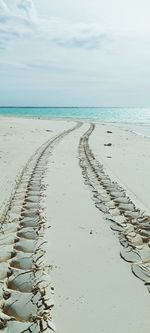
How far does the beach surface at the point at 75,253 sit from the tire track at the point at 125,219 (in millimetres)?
10

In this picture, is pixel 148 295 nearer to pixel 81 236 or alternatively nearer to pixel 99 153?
pixel 81 236

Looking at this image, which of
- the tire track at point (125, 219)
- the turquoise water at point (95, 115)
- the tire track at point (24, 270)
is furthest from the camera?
the turquoise water at point (95, 115)

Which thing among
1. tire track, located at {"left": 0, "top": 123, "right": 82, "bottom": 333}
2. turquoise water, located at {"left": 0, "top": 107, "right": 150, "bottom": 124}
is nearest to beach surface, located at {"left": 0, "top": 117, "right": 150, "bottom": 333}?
tire track, located at {"left": 0, "top": 123, "right": 82, "bottom": 333}

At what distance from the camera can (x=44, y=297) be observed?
10.2 feet

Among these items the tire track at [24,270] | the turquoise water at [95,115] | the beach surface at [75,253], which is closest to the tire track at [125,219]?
the beach surface at [75,253]

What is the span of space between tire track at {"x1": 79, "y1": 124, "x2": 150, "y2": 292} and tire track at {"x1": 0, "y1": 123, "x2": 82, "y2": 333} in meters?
0.89

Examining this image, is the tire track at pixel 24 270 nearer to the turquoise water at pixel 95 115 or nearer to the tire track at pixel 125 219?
the tire track at pixel 125 219

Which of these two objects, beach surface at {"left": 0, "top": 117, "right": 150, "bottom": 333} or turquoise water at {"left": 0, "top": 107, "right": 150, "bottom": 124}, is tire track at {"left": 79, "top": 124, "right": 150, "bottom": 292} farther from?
turquoise water at {"left": 0, "top": 107, "right": 150, "bottom": 124}

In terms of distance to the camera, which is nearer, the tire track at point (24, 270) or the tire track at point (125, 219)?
the tire track at point (24, 270)

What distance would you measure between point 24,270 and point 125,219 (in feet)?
6.41

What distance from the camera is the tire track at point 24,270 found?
2.79m

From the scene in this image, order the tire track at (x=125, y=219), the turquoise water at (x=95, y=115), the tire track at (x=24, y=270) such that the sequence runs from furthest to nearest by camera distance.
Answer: the turquoise water at (x=95, y=115) → the tire track at (x=125, y=219) → the tire track at (x=24, y=270)

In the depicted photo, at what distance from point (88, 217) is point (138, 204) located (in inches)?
42.1

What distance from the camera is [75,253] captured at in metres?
3.97
